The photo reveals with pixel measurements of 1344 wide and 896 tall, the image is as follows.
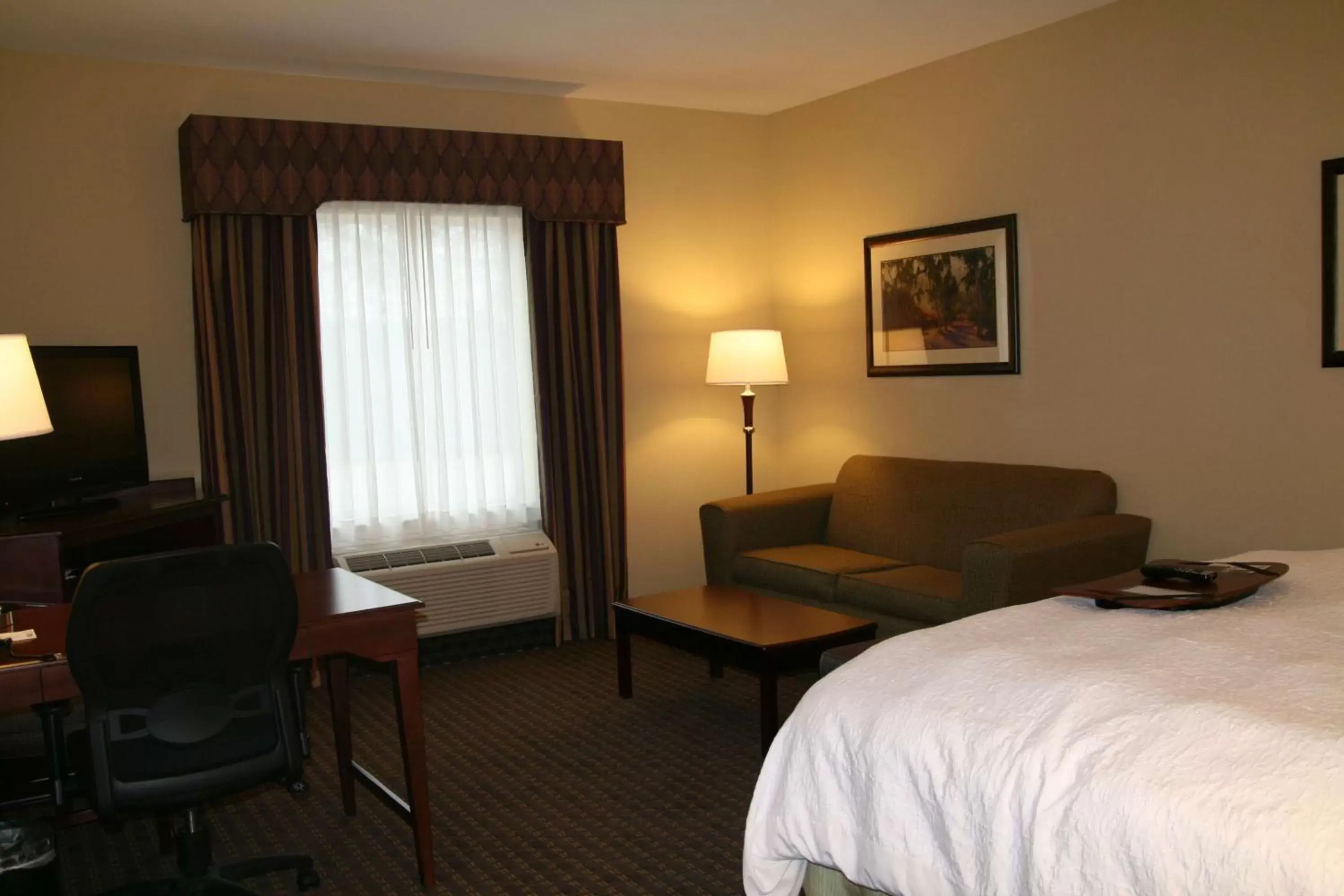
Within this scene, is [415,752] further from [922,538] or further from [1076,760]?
[922,538]

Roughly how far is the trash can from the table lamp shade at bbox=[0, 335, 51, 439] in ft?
3.07

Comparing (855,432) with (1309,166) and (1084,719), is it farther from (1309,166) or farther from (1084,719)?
(1084,719)

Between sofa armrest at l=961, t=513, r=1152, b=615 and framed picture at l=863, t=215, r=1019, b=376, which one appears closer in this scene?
sofa armrest at l=961, t=513, r=1152, b=615

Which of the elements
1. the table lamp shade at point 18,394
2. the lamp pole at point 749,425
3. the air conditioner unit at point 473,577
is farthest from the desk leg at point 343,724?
the lamp pole at point 749,425

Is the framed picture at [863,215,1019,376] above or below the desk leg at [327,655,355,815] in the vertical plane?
above

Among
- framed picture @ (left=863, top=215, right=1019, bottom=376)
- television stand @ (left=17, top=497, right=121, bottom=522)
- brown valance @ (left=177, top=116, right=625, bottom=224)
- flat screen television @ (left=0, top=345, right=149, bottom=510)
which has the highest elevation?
brown valance @ (left=177, top=116, right=625, bottom=224)

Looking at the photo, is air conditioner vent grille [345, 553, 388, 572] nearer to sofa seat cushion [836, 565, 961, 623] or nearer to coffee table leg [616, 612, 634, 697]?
coffee table leg [616, 612, 634, 697]

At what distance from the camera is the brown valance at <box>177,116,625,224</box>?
15.5ft

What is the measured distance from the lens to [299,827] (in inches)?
138

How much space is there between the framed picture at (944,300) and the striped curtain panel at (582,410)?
1.31 m

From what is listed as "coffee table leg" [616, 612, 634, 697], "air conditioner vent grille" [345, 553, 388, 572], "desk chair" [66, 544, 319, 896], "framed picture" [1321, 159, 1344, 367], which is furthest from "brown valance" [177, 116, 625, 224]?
"framed picture" [1321, 159, 1344, 367]

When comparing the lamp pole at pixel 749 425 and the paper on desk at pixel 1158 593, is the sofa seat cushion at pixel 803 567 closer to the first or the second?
the lamp pole at pixel 749 425

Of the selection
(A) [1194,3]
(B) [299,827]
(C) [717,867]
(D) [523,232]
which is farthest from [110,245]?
(A) [1194,3]

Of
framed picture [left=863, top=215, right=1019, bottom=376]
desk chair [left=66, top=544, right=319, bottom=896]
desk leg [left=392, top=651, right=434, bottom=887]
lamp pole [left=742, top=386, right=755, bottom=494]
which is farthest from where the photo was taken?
lamp pole [left=742, top=386, right=755, bottom=494]
